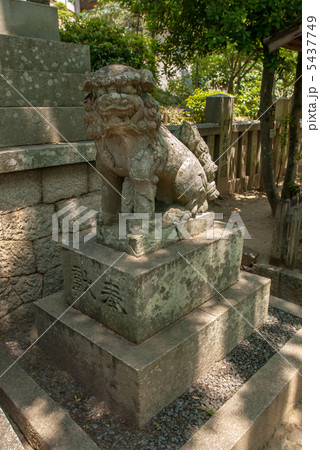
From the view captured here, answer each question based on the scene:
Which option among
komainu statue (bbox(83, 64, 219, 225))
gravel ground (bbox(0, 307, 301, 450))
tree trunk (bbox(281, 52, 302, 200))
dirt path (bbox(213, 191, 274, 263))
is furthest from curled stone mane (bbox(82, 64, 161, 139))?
tree trunk (bbox(281, 52, 302, 200))

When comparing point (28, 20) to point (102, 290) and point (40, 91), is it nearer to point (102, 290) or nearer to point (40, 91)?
point (40, 91)

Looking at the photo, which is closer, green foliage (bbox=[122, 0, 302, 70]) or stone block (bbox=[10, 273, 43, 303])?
stone block (bbox=[10, 273, 43, 303])

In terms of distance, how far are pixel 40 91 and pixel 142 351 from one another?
2337 mm

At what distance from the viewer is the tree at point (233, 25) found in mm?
4340

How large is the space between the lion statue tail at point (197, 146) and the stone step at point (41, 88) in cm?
120

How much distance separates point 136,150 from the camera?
215cm

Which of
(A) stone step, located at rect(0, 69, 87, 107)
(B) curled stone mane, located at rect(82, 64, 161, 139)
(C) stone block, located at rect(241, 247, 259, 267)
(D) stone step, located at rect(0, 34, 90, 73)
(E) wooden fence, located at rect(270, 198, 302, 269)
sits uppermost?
(D) stone step, located at rect(0, 34, 90, 73)

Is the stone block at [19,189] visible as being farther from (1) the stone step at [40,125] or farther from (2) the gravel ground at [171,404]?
(2) the gravel ground at [171,404]

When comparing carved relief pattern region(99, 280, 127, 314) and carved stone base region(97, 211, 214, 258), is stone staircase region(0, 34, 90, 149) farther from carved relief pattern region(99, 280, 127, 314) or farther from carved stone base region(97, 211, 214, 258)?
carved relief pattern region(99, 280, 127, 314)

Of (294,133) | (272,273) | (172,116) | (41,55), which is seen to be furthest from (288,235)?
(172,116)

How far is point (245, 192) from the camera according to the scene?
791 centimetres

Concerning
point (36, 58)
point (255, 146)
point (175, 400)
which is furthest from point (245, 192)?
point (175, 400)

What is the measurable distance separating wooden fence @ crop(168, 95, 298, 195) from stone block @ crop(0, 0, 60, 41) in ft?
7.62

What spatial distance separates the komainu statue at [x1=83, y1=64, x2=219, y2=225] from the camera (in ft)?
6.34
